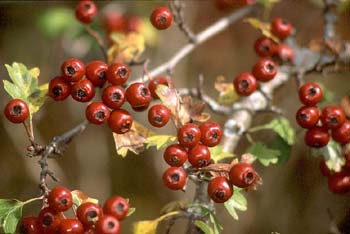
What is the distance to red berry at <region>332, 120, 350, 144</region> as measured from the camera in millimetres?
2193

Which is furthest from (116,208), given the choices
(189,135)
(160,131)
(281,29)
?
(160,131)

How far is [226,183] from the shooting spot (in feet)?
6.09

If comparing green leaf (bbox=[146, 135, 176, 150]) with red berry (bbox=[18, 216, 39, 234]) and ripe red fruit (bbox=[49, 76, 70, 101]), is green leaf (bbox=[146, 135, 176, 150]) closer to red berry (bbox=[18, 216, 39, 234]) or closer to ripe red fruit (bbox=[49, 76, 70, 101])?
ripe red fruit (bbox=[49, 76, 70, 101])

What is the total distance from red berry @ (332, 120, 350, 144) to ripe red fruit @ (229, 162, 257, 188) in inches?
21.2

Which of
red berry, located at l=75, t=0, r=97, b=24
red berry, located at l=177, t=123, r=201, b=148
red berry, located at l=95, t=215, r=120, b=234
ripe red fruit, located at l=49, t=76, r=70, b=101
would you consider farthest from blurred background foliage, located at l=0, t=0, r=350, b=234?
red berry, located at l=95, t=215, r=120, b=234

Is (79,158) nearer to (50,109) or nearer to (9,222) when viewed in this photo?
(50,109)

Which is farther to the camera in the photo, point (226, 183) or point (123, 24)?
point (123, 24)

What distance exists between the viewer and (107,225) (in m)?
1.63

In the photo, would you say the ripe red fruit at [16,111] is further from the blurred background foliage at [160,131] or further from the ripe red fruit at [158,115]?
the blurred background foliage at [160,131]

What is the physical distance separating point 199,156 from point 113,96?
38 cm

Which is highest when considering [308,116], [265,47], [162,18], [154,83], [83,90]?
[162,18]

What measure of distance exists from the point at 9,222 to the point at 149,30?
7.70 feet

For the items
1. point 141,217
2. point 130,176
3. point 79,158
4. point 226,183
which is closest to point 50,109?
point 79,158

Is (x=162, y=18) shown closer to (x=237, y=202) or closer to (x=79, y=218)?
(x=237, y=202)
